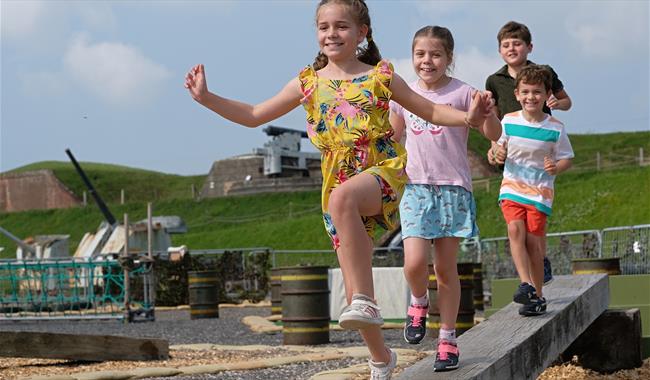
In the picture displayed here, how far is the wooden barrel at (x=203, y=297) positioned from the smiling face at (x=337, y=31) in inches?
639

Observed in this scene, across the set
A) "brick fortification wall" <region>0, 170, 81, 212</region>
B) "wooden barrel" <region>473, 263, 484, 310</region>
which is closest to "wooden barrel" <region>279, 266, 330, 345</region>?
"wooden barrel" <region>473, 263, 484, 310</region>

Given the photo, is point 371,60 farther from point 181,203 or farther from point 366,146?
point 181,203

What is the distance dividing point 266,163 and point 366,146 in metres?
63.9

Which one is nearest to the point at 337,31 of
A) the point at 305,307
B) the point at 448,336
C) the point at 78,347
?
the point at 448,336

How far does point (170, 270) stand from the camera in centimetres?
2795

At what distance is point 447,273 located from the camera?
503 cm

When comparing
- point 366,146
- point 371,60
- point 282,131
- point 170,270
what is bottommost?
point 170,270

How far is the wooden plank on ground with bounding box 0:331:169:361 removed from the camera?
372 inches

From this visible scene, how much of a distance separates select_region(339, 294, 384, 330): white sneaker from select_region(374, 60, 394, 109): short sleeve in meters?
0.86

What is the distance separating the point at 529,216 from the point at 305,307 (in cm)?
663

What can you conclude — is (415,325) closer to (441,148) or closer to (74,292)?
(441,148)

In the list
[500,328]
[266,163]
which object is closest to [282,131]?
[266,163]

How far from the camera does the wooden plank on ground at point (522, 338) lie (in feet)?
15.3

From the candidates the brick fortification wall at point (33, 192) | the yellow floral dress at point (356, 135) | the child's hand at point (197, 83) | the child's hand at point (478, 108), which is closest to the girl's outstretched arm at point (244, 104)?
the child's hand at point (197, 83)
